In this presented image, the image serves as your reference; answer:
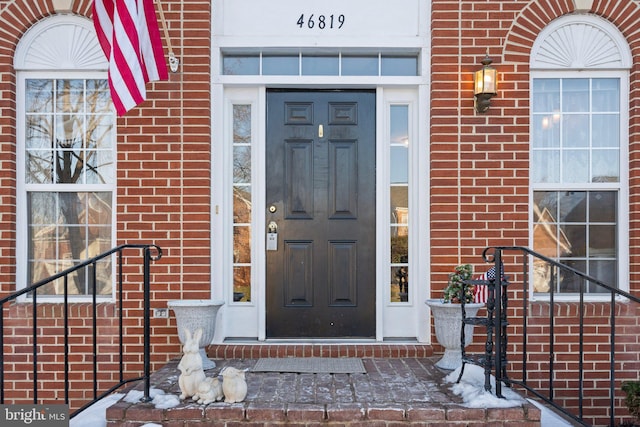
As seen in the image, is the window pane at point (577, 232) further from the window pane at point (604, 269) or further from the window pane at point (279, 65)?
the window pane at point (279, 65)

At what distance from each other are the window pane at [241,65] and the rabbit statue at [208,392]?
8.39 feet

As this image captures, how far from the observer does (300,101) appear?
4.04 metres

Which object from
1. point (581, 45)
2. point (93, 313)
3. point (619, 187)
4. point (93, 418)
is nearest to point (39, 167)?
point (93, 313)

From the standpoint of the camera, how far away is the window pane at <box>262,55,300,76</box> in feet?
13.2

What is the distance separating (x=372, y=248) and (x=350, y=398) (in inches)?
57.0

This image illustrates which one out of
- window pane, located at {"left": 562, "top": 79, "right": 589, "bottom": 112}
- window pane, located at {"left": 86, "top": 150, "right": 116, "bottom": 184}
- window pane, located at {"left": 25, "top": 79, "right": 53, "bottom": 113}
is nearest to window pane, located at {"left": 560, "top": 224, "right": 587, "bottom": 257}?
window pane, located at {"left": 562, "top": 79, "right": 589, "bottom": 112}

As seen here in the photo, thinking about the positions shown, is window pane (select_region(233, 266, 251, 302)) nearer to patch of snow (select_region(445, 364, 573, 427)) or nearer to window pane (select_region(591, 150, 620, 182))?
patch of snow (select_region(445, 364, 573, 427))

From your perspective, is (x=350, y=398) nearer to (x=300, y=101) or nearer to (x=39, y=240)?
(x=300, y=101)

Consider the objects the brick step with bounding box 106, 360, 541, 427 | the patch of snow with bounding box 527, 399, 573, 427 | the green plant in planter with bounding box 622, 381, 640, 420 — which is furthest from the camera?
the green plant in planter with bounding box 622, 381, 640, 420

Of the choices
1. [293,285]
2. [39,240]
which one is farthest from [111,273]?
[293,285]

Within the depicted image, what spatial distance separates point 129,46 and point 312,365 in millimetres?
2641

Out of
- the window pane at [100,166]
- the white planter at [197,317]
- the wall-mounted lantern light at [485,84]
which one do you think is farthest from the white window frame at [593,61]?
the window pane at [100,166]

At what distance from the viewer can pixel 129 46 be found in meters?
3.15

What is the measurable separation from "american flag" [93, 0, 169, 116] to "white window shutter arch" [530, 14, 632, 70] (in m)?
3.04
